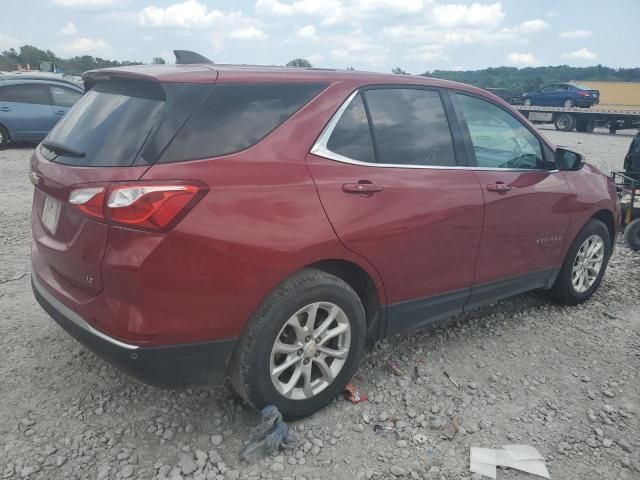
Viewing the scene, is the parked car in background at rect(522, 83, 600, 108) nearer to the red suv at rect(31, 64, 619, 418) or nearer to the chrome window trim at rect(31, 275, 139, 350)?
the red suv at rect(31, 64, 619, 418)

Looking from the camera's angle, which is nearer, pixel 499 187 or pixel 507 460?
pixel 507 460

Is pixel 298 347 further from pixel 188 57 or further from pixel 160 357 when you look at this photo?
pixel 188 57

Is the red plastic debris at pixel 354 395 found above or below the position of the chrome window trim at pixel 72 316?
below

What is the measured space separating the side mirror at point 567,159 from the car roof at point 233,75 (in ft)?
4.80

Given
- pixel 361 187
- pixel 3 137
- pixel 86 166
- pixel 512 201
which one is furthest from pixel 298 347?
pixel 3 137

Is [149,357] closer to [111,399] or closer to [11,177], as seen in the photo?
[111,399]

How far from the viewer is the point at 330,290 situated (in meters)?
2.71

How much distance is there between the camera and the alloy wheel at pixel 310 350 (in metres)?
2.69

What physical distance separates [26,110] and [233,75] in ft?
40.1

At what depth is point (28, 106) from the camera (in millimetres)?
12750

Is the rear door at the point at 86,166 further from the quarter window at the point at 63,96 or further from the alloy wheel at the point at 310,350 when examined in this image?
the quarter window at the point at 63,96

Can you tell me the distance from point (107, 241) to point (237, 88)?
0.92m

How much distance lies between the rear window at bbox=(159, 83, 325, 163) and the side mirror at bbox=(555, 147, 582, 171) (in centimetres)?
229

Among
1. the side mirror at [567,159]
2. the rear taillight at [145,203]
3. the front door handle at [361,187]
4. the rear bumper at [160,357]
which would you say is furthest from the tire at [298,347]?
the side mirror at [567,159]
